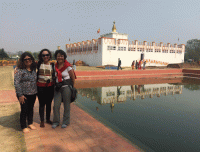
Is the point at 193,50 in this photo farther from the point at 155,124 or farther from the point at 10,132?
the point at 10,132

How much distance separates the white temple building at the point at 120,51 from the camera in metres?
24.5

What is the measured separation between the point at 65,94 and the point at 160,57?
3070 cm

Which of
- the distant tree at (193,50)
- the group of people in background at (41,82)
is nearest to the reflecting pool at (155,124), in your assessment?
the group of people in background at (41,82)

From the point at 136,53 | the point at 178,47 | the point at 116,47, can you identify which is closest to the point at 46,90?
the point at 116,47

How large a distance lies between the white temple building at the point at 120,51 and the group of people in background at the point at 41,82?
2100cm

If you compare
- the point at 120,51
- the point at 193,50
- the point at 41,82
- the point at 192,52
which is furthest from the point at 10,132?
the point at 193,50

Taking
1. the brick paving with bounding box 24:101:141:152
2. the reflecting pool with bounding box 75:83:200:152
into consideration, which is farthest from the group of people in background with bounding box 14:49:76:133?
the reflecting pool with bounding box 75:83:200:152

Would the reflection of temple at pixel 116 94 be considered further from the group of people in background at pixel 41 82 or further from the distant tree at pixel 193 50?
the distant tree at pixel 193 50

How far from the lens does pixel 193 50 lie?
59.1 metres

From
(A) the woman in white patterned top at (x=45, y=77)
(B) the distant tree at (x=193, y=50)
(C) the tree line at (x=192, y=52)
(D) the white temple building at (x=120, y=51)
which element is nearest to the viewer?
(A) the woman in white patterned top at (x=45, y=77)

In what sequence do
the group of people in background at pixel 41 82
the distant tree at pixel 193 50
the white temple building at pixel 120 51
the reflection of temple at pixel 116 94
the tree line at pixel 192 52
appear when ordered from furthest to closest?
1. the distant tree at pixel 193 50
2. the tree line at pixel 192 52
3. the white temple building at pixel 120 51
4. the reflection of temple at pixel 116 94
5. the group of people in background at pixel 41 82

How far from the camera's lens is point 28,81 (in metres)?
2.93

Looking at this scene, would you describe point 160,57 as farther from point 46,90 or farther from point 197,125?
point 46,90

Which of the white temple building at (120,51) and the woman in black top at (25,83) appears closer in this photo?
the woman in black top at (25,83)
